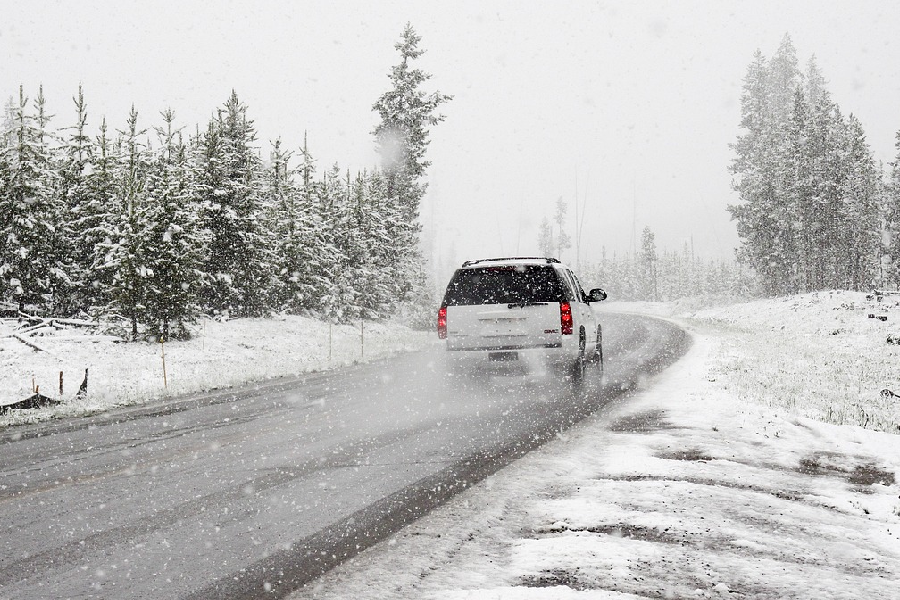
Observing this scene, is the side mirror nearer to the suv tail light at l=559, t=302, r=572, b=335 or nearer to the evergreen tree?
the suv tail light at l=559, t=302, r=572, b=335

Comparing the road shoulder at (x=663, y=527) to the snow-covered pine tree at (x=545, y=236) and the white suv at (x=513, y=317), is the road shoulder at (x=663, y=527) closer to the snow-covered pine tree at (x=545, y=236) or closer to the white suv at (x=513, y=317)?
the white suv at (x=513, y=317)

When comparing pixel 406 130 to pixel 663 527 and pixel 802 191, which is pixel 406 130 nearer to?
pixel 802 191

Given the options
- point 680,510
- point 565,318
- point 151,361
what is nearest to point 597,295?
point 565,318

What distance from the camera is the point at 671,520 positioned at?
432cm

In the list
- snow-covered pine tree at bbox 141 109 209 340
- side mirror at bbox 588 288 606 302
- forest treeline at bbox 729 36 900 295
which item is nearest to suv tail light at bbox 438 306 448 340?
side mirror at bbox 588 288 606 302

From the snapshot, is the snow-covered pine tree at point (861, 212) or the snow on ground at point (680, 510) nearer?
the snow on ground at point (680, 510)

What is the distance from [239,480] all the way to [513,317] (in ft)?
20.6

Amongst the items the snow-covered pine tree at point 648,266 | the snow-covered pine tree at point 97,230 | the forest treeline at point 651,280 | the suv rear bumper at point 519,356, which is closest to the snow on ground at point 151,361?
the snow-covered pine tree at point 97,230

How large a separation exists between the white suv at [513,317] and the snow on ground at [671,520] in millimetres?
2563

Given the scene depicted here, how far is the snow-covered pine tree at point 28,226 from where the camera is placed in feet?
72.3

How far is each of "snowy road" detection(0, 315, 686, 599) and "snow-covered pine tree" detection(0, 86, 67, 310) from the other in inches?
592

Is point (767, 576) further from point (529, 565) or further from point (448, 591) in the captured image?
point (448, 591)

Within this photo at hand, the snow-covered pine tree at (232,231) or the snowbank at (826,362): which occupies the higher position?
the snow-covered pine tree at (232,231)

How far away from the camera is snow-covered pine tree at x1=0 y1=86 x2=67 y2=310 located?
22.0 metres
